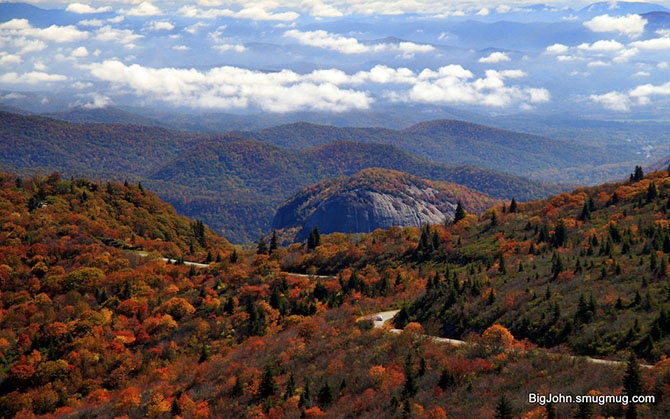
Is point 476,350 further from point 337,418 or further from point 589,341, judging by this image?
point 337,418

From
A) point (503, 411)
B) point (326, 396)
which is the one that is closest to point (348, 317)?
point (326, 396)

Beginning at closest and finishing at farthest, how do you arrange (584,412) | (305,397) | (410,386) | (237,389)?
(584,412) < (410,386) < (305,397) < (237,389)

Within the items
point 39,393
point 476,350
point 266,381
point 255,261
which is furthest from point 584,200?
point 39,393

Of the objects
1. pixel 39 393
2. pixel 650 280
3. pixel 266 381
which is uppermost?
pixel 650 280

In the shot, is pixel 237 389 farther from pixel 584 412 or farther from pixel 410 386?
pixel 584 412

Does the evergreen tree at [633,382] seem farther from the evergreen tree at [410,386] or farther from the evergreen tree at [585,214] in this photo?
the evergreen tree at [585,214]

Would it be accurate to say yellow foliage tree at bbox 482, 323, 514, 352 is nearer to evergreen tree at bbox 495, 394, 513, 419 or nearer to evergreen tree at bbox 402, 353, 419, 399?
evergreen tree at bbox 402, 353, 419, 399

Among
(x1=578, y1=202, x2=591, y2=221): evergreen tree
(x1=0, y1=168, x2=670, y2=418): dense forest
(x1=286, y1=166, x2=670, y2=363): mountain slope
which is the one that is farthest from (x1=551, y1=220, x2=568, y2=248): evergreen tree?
(x1=578, y1=202, x2=591, y2=221): evergreen tree

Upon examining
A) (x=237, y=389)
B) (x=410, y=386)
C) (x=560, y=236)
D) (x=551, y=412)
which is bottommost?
(x=237, y=389)

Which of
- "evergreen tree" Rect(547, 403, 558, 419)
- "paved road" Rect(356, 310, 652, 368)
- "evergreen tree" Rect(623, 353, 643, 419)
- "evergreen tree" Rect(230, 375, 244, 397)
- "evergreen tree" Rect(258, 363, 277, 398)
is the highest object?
"evergreen tree" Rect(623, 353, 643, 419)
